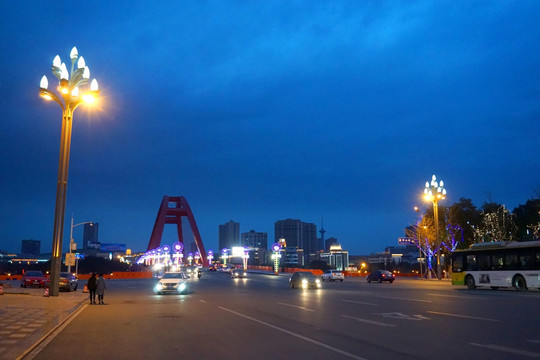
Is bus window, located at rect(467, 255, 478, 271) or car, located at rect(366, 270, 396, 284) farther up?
bus window, located at rect(467, 255, 478, 271)

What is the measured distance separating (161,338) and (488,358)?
7.51 meters

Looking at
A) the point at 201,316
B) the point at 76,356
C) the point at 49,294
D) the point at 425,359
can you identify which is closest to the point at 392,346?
the point at 425,359

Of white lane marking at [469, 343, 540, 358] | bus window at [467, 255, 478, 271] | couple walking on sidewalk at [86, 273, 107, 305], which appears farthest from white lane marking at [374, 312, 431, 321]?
bus window at [467, 255, 478, 271]

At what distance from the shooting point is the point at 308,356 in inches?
387

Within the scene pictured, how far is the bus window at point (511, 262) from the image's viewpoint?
3369 centimetres

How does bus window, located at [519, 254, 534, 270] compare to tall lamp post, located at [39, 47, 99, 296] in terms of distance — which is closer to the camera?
tall lamp post, located at [39, 47, 99, 296]

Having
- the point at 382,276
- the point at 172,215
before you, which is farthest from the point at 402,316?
the point at 172,215

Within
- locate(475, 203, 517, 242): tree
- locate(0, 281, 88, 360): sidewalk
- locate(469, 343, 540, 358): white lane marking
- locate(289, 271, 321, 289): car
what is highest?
locate(475, 203, 517, 242): tree

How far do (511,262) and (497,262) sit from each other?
4.70ft

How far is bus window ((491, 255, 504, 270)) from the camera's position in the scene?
3516 cm

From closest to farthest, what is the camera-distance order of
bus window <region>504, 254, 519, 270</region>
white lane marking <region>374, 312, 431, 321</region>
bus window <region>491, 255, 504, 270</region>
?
white lane marking <region>374, 312, 431, 321</region> → bus window <region>504, 254, 519, 270</region> → bus window <region>491, 255, 504, 270</region>

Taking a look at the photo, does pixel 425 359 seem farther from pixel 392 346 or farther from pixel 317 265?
pixel 317 265

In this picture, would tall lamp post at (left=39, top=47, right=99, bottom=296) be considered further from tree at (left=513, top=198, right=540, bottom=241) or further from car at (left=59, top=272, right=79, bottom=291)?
tree at (left=513, top=198, right=540, bottom=241)

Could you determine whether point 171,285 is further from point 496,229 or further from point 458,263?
point 496,229
